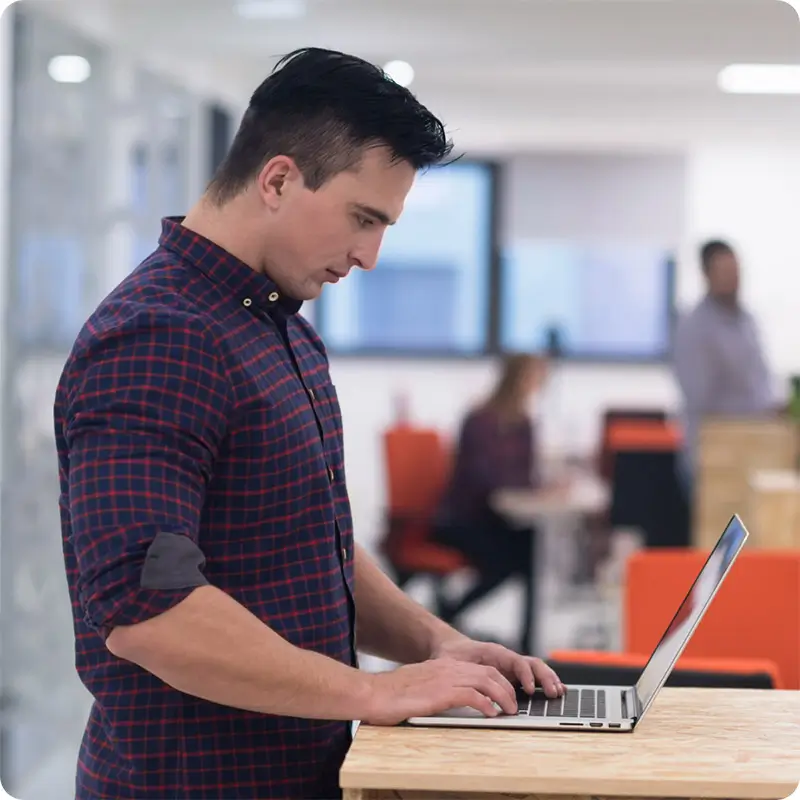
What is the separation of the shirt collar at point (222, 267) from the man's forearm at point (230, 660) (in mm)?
367

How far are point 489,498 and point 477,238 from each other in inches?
145

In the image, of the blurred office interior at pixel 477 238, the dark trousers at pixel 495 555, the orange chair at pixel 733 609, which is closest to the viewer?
the orange chair at pixel 733 609

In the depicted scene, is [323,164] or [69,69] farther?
[69,69]

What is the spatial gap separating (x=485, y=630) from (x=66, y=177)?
3.13m

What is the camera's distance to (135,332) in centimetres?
137

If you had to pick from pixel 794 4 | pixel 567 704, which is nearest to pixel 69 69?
pixel 794 4

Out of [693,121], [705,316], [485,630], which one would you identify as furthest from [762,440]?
[693,121]

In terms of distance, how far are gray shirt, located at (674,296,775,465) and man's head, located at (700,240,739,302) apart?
9cm

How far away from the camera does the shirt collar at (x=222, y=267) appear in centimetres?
149

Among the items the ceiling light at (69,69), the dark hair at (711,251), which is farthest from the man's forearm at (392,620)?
the dark hair at (711,251)

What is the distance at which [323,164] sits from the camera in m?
1.48

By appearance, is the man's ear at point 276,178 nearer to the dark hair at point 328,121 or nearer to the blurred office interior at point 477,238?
the dark hair at point 328,121

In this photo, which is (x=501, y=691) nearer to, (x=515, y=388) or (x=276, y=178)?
(x=276, y=178)

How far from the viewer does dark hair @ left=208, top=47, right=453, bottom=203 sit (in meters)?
1.48
